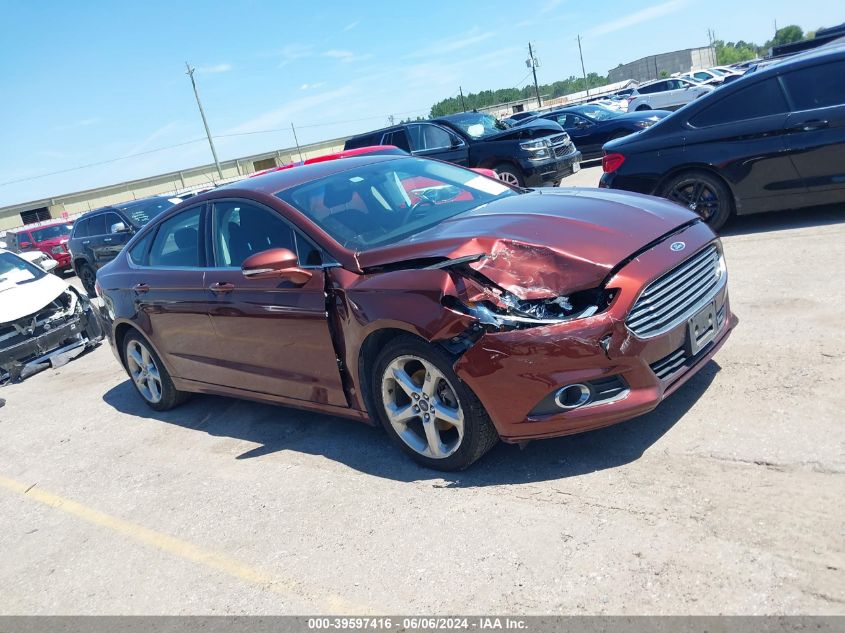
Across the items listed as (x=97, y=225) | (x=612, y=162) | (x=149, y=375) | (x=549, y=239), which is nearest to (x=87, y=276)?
(x=97, y=225)

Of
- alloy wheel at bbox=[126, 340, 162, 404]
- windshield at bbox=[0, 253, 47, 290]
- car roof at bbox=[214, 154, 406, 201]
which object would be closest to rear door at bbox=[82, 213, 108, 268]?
windshield at bbox=[0, 253, 47, 290]

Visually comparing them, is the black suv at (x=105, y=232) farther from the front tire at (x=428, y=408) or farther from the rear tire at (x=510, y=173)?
the front tire at (x=428, y=408)

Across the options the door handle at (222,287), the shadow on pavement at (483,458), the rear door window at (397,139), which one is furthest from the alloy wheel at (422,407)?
the rear door window at (397,139)

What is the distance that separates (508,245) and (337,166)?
189 centimetres

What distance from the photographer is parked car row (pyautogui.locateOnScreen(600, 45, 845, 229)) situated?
6.73 meters

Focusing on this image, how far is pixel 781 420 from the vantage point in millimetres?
3621

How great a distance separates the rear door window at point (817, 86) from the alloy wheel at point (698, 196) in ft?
3.62

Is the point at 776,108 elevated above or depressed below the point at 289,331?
above

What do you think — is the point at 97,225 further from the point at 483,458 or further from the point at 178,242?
the point at 483,458

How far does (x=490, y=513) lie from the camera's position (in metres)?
3.42

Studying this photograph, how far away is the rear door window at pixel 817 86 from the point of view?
6730 millimetres

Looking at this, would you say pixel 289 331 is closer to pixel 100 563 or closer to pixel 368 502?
pixel 368 502

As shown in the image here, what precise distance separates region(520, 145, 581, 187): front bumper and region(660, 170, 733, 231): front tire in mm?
5505

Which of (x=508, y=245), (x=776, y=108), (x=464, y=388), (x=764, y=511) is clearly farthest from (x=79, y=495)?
(x=776, y=108)
